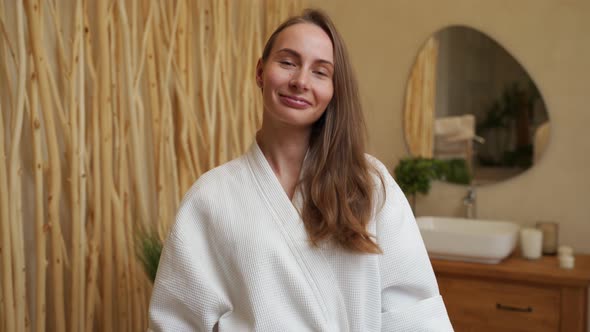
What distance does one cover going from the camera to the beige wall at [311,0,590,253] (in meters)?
2.78

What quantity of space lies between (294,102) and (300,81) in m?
0.05

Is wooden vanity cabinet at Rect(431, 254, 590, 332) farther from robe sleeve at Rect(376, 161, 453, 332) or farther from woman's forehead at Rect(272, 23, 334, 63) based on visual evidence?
woman's forehead at Rect(272, 23, 334, 63)

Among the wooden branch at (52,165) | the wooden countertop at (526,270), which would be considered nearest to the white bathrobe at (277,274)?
the wooden branch at (52,165)

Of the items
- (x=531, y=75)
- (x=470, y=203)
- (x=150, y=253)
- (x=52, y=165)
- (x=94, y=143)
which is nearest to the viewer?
(x=52, y=165)

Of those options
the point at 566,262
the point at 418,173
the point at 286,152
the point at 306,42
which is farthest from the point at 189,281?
the point at 418,173

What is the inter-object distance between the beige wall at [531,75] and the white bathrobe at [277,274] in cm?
174

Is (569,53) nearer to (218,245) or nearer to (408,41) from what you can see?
(408,41)

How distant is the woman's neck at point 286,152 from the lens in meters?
1.41

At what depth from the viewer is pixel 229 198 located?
4.55 feet

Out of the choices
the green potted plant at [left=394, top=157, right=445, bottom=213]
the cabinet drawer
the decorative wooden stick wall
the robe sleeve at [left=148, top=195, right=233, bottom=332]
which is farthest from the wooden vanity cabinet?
the robe sleeve at [left=148, top=195, right=233, bottom=332]

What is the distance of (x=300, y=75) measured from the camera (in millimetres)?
1294

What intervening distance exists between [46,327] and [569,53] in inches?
97.5

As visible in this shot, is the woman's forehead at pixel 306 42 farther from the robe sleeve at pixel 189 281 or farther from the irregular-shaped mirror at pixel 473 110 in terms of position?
the irregular-shaped mirror at pixel 473 110

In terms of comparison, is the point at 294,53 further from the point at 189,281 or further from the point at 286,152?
the point at 189,281
